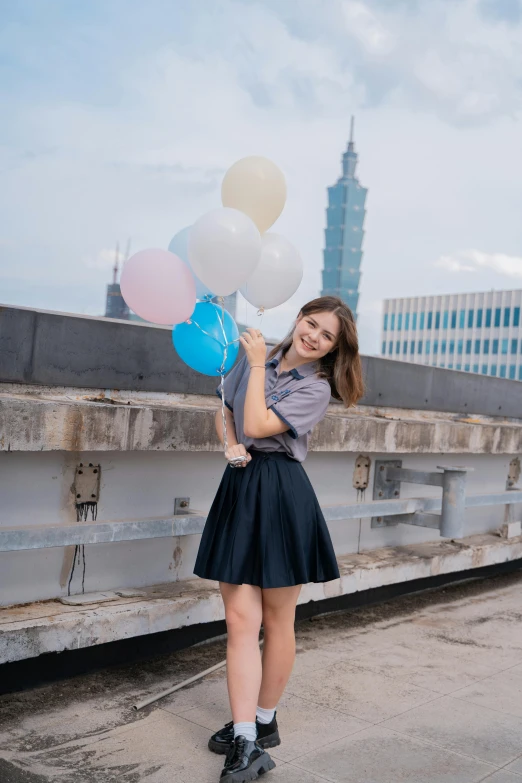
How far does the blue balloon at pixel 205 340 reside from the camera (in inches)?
139

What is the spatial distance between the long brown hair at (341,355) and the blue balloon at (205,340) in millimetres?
215

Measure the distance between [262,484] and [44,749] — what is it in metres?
1.36

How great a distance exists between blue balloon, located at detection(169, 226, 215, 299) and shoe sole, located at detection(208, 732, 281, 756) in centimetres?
189

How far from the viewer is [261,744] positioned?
339 cm

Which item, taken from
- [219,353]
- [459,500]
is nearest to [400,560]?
[459,500]

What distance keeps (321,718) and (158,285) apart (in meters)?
2.10

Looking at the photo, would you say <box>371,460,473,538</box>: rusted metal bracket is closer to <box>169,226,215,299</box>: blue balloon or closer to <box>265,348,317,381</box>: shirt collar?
<box>265,348,317,381</box>: shirt collar

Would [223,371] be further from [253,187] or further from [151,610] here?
[151,610]

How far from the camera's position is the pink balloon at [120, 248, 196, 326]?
11.1 ft

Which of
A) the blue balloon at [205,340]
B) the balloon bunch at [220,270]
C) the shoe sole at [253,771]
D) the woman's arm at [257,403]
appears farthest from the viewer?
the blue balloon at [205,340]

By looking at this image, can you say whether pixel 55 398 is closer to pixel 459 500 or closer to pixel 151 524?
pixel 151 524

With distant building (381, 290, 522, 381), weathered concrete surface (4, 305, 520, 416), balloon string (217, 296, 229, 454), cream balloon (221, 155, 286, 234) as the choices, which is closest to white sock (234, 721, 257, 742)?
balloon string (217, 296, 229, 454)

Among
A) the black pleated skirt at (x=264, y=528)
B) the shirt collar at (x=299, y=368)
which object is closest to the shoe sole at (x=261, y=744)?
the black pleated skirt at (x=264, y=528)

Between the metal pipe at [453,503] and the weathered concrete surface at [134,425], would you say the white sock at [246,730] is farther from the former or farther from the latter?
the metal pipe at [453,503]
